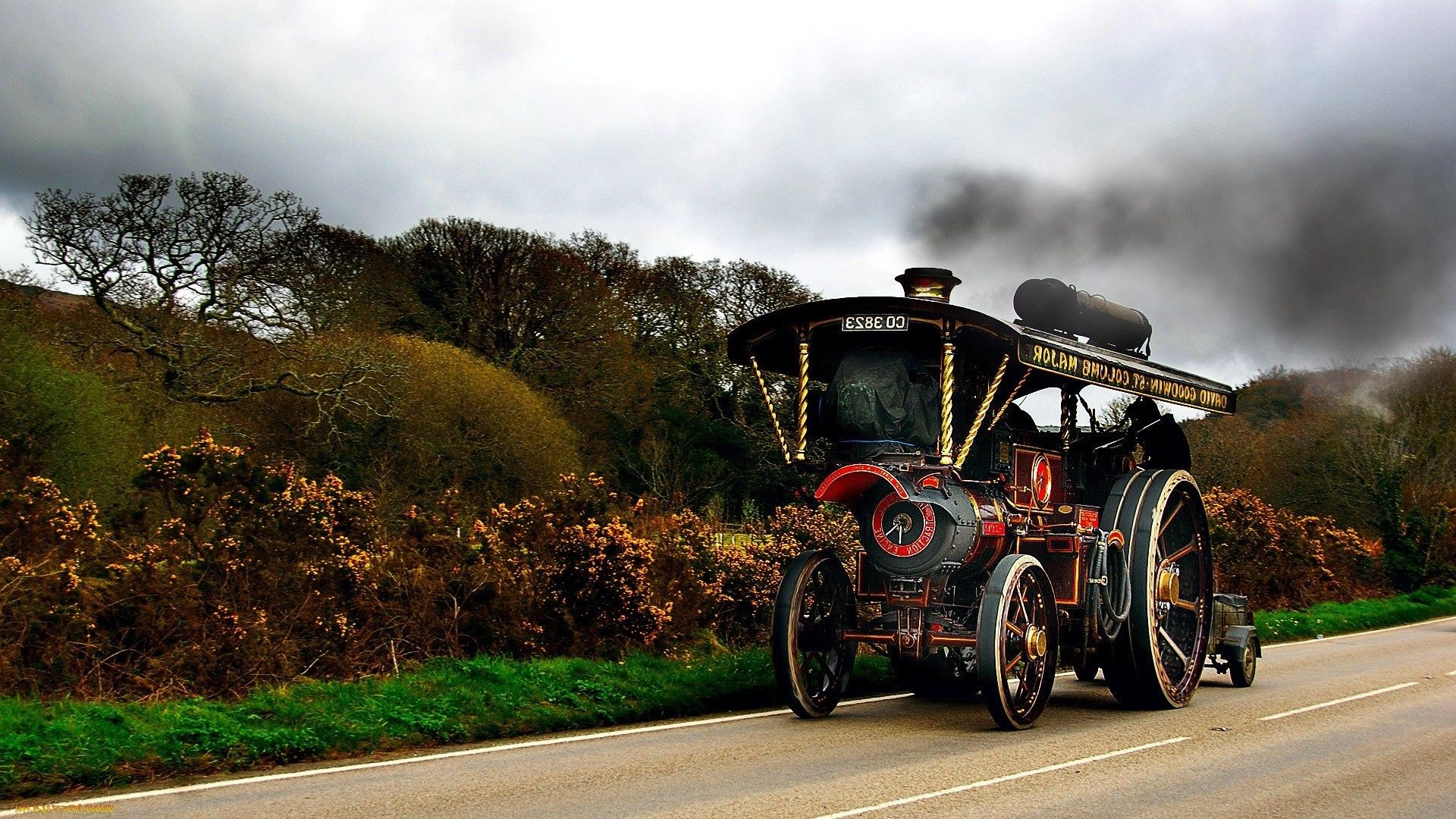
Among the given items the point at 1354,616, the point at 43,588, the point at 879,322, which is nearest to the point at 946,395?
the point at 879,322

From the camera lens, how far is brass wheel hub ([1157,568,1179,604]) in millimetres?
12711

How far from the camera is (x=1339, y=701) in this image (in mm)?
13133

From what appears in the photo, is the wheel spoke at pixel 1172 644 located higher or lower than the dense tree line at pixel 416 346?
lower

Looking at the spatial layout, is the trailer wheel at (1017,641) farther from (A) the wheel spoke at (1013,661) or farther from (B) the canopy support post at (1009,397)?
(B) the canopy support post at (1009,397)

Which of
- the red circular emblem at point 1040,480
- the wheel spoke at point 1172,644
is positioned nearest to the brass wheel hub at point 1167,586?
the wheel spoke at point 1172,644

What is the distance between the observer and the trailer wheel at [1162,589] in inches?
475

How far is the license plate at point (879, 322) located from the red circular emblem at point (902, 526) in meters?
1.39

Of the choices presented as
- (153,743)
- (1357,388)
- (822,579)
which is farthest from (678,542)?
(1357,388)

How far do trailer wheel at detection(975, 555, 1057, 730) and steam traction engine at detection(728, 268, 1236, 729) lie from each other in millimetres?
17

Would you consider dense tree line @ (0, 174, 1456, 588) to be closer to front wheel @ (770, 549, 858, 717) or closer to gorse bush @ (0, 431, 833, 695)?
gorse bush @ (0, 431, 833, 695)

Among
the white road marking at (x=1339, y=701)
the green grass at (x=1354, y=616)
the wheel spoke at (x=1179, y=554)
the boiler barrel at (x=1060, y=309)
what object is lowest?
the white road marking at (x=1339, y=701)

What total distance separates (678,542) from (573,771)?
5.93 meters

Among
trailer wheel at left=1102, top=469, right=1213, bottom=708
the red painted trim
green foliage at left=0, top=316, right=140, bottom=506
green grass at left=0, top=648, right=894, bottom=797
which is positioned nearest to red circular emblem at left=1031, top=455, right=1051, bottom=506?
trailer wheel at left=1102, top=469, right=1213, bottom=708

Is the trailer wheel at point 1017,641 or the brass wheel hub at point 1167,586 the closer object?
the trailer wheel at point 1017,641
